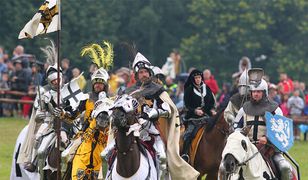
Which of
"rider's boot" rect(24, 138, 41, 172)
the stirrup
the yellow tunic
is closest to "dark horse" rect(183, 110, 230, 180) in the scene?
the stirrup

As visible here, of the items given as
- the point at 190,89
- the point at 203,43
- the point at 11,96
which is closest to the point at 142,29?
the point at 203,43

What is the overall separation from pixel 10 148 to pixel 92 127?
1141cm

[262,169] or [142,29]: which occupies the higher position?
[142,29]

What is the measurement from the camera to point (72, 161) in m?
17.5

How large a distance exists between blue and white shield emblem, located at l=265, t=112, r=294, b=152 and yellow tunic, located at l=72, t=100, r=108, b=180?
2.52 meters

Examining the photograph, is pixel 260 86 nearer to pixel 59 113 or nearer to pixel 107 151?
pixel 107 151

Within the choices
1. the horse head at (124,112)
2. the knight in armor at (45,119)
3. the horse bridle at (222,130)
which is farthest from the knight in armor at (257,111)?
the knight in armor at (45,119)

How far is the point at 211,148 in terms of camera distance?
20.3 meters

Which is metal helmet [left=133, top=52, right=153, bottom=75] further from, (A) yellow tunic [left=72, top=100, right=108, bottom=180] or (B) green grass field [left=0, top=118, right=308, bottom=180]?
(B) green grass field [left=0, top=118, right=308, bottom=180]

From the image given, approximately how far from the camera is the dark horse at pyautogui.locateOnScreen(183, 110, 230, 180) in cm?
2011

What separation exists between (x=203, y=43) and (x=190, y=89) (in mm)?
37879

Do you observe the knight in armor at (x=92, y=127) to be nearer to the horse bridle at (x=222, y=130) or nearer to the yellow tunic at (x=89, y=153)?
the yellow tunic at (x=89, y=153)

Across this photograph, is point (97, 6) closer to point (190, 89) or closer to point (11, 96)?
point (11, 96)

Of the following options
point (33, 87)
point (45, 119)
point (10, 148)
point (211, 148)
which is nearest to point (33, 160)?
point (45, 119)
